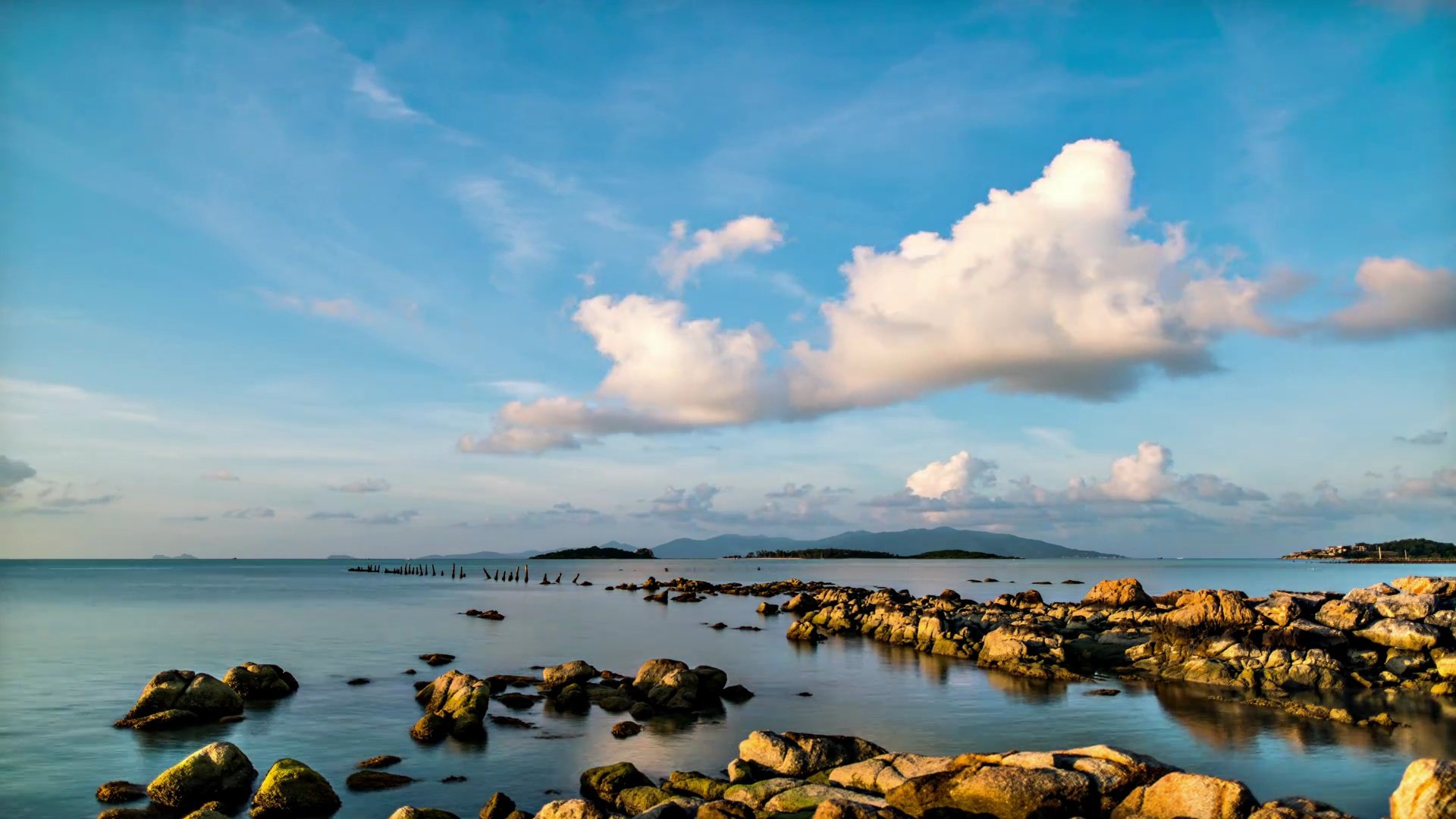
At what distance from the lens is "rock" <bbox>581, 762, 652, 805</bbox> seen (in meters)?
19.3

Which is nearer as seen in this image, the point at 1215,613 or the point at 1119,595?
the point at 1215,613

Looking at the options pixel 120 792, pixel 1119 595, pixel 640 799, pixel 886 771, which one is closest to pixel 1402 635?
pixel 1119 595

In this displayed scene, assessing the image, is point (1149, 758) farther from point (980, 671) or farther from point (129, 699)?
point (129, 699)

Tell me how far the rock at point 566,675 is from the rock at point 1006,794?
18.6 meters

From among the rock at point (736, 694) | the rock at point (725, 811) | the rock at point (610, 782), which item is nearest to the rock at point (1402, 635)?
the rock at point (736, 694)

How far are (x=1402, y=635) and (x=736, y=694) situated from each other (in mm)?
28560

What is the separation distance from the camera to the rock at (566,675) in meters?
33.0

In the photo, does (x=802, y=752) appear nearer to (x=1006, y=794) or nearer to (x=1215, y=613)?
(x=1006, y=794)

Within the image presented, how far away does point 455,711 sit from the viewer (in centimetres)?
2716

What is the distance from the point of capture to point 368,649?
48812 millimetres

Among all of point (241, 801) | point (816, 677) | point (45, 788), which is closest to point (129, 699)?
point (45, 788)

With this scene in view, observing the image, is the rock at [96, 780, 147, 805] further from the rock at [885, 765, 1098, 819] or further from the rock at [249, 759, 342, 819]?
the rock at [885, 765, 1098, 819]

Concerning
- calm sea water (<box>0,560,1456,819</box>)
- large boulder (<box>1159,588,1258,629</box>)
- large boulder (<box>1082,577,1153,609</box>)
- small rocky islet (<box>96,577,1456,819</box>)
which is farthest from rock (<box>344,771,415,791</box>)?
large boulder (<box>1082,577,1153,609</box>)

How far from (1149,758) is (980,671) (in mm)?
22461
